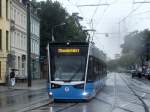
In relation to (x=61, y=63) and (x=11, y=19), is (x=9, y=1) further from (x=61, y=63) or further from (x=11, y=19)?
(x=61, y=63)

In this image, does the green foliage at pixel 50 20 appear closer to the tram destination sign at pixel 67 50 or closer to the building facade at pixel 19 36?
the building facade at pixel 19 36

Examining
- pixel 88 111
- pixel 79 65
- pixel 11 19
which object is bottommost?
pixel 88 111

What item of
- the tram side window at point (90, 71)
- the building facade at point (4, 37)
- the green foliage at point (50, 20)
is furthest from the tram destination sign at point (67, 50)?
the green foliage at point (50, 20)

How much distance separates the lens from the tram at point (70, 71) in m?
27.4

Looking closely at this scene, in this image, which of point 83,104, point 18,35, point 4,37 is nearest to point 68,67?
point 83,104

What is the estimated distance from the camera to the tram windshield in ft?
90.9

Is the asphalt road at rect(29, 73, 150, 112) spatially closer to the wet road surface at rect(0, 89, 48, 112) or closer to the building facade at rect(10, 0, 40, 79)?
the wet road surface at rect(0, 89, 48, 112)

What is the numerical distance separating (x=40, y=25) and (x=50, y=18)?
2.45 metres

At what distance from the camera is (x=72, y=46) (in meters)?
28.5

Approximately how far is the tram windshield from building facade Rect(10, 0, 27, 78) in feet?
112

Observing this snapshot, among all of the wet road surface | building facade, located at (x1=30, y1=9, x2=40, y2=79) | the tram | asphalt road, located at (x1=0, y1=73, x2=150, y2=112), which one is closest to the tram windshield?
the tram

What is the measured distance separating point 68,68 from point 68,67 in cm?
7

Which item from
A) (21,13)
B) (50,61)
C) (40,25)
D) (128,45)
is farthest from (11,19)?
(128,45)

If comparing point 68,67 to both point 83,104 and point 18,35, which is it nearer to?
point 83,104
